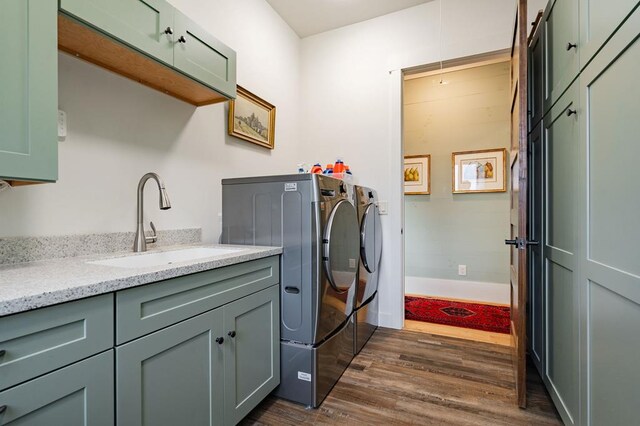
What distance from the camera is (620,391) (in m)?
0.98

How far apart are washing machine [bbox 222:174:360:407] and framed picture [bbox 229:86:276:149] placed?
2.15 feet

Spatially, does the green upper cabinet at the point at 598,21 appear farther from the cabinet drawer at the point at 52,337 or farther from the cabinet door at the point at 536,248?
the cabinet drawer at the point at 52,337

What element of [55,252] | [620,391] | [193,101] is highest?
[193,101]

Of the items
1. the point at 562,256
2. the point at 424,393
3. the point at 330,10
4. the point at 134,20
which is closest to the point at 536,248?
the point at 562,256

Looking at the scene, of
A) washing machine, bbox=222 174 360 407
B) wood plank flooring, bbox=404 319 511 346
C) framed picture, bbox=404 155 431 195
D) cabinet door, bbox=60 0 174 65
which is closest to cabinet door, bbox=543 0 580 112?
washing machine, bbox=222 174 360 407

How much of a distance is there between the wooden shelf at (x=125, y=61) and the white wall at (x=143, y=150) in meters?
0.06

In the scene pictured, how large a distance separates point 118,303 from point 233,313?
0.55 meters

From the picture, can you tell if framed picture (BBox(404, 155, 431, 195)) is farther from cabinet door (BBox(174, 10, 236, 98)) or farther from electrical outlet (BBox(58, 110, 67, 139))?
electrical outlet (BBox(58, 110, 67, 139))

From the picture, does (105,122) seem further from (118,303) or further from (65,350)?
(65,350)

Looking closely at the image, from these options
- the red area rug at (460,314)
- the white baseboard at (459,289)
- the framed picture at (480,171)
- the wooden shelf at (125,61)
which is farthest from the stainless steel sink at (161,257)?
the framed picture at (480,171)

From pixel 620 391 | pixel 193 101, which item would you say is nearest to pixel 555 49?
pixel 620 391

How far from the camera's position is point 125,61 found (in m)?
1.42

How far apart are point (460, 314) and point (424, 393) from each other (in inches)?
64.4

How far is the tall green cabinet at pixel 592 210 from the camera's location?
0.94 metres
